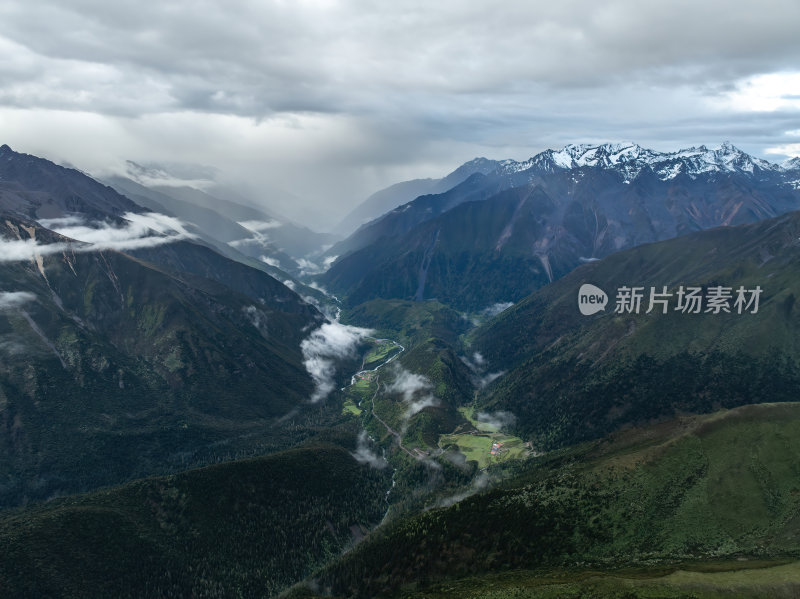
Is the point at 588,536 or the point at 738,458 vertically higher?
the point at 738,458

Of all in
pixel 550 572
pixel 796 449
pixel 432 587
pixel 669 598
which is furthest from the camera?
pixel 796 449

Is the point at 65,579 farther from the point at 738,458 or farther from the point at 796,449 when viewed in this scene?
the point at 796,449

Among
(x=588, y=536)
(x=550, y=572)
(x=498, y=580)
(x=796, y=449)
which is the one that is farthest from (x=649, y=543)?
(x=796, y=449)

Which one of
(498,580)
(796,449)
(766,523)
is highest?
(796,449)

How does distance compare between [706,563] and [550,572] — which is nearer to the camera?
[706,563]

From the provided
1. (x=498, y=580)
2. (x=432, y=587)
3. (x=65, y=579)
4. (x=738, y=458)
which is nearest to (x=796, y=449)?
(x=738, y=458)

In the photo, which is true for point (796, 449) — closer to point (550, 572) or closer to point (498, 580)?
point (550, 572)

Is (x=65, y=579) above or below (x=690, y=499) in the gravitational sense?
below

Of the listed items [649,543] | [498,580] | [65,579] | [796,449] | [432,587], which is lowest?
[65,579]

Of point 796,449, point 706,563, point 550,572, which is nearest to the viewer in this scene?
point 706,563

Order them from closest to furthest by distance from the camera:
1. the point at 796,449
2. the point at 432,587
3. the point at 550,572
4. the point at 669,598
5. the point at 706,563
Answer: the point at 669,598 → the point at 706,563 → the point at 550,572 → the point at 432,587 → the point at 796,449
